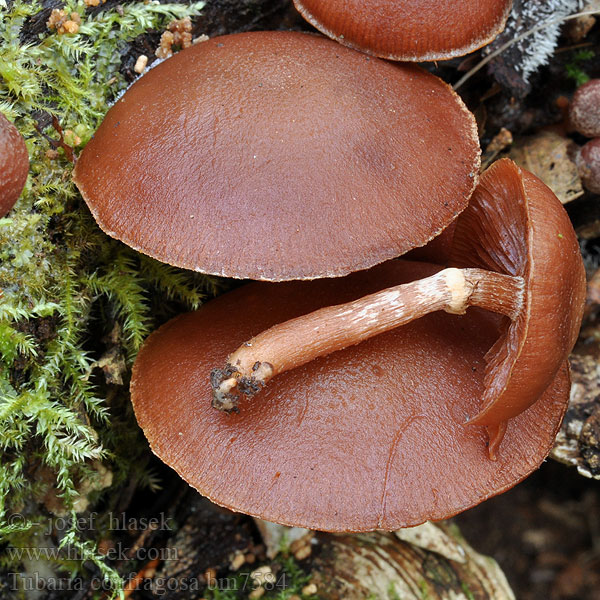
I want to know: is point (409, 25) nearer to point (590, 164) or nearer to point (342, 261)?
point (342, 261)

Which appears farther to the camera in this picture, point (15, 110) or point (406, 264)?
point (406, 264)

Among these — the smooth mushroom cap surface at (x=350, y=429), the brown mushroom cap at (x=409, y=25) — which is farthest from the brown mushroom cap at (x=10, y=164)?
the brown mushroom cap at (x=409, y=25)

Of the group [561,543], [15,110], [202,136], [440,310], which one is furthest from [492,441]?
[561,543]

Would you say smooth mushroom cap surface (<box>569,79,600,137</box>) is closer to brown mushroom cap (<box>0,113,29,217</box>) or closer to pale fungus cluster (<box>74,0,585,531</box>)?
pale fungus cluster (<box>74,0,585,531</box>)

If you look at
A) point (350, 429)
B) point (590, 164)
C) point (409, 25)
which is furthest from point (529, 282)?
point (590, 164)

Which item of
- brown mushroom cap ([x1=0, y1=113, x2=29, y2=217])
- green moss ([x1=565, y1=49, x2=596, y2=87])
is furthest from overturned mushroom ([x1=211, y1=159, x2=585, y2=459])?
green moss ([x1=565, y1=49, x2=596, y2=87])

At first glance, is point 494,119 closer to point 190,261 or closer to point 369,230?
point 369,230

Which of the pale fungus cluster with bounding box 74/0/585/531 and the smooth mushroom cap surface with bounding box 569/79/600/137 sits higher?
the smooth mushroom cap surface with bounding box 569/79/600/137
